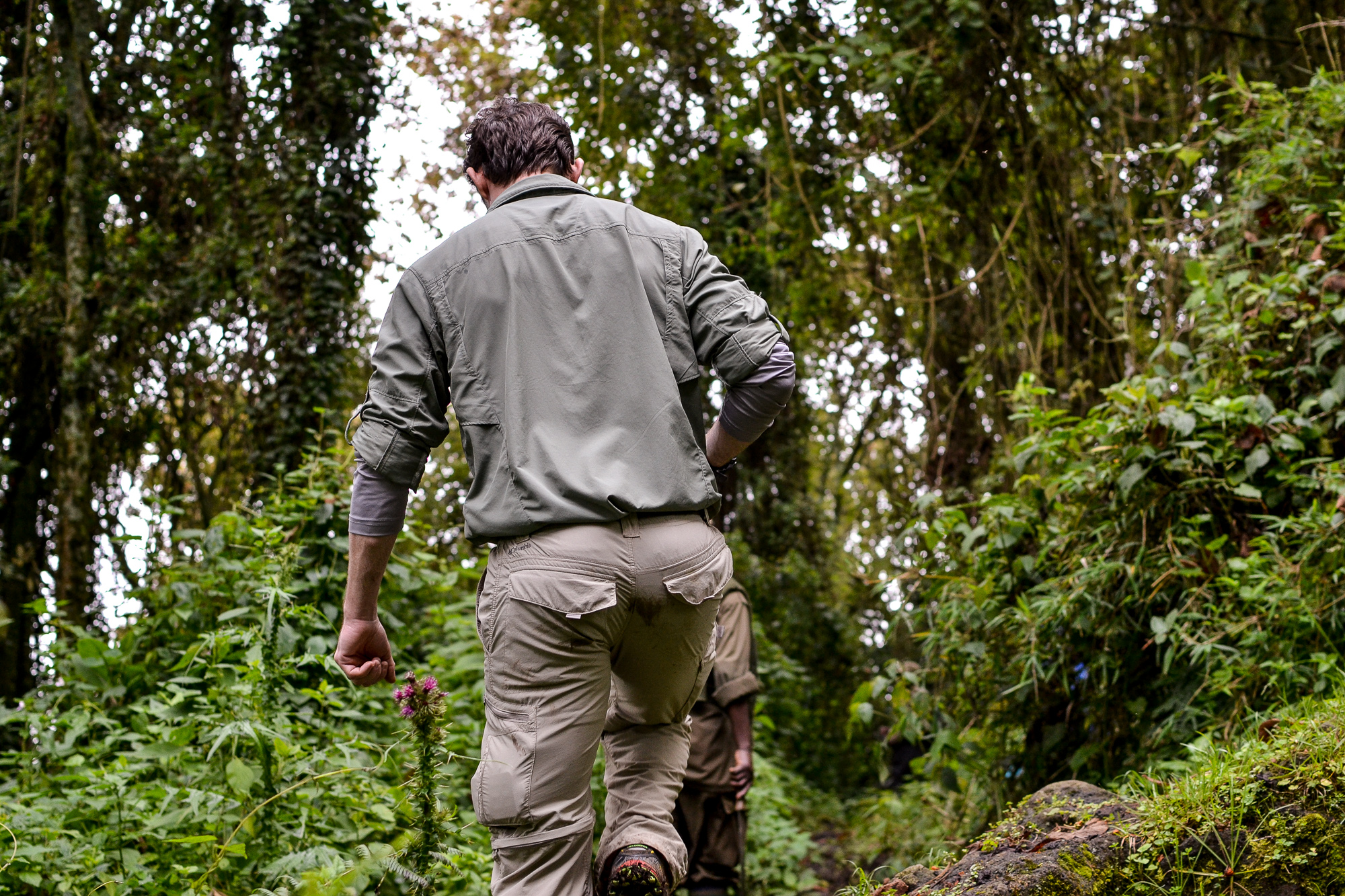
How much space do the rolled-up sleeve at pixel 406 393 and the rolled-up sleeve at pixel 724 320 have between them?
57 cm

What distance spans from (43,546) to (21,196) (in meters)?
2.88

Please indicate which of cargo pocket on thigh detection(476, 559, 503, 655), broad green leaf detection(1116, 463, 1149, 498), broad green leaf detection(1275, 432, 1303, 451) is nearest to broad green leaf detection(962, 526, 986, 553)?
broad green leaf detection(1116, 463, 1149, 498)

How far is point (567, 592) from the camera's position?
85.1 inches

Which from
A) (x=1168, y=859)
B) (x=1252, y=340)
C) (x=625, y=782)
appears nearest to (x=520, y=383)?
(x=625, y=782)

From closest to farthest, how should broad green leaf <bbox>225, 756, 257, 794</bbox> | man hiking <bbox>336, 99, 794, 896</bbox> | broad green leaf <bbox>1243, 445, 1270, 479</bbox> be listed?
man hiking <bbox>336, 99, 794, 896</bbox>, broad green leaf <bbox>225, 756, 257, 794</bbox>, broad green leaf <bbox>1243, 445, 1270, 479</bbox>

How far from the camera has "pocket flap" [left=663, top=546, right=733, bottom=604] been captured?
2.26 metres

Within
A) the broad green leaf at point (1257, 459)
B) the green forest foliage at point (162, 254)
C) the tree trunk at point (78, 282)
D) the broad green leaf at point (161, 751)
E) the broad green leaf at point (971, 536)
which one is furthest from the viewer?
the tree trunk at point (78, 282)

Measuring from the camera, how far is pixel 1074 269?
6266mm

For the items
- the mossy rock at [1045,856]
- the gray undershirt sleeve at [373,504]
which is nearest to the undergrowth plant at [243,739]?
the gray undershirt sleeve at [373,504]

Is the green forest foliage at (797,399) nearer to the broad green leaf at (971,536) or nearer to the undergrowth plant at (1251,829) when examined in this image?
the broad green leaf at (971,536)

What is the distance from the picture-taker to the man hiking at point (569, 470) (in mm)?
2184

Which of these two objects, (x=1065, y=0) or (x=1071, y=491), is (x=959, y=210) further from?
(x=1071, y=491)

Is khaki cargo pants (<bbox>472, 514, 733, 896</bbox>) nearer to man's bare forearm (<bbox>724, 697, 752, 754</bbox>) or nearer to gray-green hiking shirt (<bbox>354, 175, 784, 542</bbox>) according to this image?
gray-green hiking shirt (<bbox>354, 175, 784, 542</bbox>)

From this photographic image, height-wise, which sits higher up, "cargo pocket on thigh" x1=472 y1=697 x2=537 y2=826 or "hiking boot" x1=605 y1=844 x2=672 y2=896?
"cargo pocket on thigh" x1=472 y1=697 x2=537 y2=826
